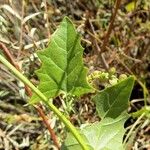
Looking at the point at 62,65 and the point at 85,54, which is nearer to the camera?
the point at 62,65

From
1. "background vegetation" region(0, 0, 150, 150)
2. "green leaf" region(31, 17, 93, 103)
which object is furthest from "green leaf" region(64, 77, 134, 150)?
"background vegetation" region(0, 0, 150, 150)

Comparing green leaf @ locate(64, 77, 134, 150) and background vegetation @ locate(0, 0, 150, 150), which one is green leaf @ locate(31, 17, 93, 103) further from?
background vegetation @ locate(0, 0, 150, 150)

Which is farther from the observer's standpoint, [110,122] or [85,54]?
[85,54]

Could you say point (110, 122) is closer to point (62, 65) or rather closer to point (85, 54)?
point (62, 65)

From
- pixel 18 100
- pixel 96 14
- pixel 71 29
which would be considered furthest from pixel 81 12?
pixel 71 29

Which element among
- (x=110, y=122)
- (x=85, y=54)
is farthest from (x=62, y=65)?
(x=85, y=54)

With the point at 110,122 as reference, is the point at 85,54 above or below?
below

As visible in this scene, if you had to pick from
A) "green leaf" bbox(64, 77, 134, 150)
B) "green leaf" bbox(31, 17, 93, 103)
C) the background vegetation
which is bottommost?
the background vegetation
